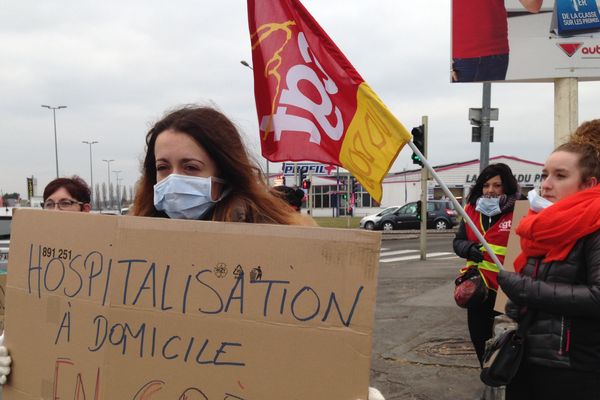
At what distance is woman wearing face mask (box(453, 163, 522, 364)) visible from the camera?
429 cm

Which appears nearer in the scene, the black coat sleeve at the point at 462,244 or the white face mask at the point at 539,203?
the white face mask at the point at 539,203

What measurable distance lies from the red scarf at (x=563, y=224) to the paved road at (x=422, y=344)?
241 centimetres

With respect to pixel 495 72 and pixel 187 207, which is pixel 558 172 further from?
pixel 495 72

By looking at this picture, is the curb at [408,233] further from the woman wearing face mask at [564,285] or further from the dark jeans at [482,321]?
the woman wearing face mask at [564,285]

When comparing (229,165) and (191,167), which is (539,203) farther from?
(191,167)

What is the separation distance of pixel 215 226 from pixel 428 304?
23.7 feet

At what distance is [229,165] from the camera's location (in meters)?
2.20

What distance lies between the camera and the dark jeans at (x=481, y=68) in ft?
22.4

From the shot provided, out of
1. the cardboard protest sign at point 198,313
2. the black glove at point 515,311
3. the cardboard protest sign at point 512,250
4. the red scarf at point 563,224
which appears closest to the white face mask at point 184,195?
the cardboard protest sign at point 198,313

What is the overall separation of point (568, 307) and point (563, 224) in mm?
351

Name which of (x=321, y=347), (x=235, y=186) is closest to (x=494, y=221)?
(x=235, y=186)

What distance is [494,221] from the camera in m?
4.37

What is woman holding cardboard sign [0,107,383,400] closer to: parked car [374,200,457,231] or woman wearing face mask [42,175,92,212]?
woman wearing face mask [42,175,92,212]

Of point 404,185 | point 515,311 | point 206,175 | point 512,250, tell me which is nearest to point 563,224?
point 515,311
